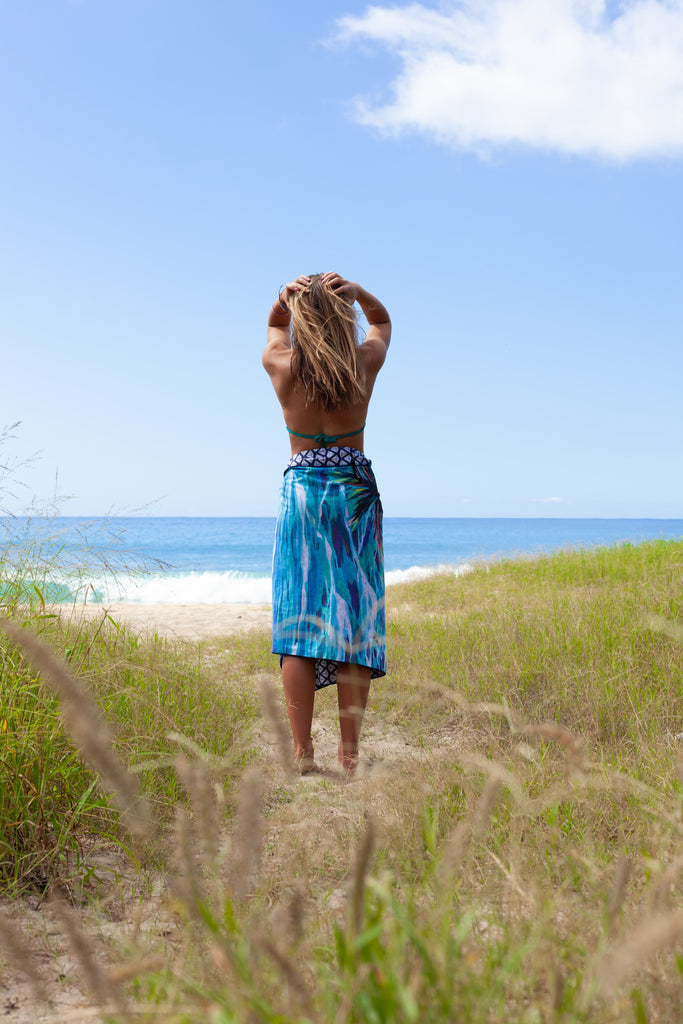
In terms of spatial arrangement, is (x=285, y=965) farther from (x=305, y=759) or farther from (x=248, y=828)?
(x=305, y=759)

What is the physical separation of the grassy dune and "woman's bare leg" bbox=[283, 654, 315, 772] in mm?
205

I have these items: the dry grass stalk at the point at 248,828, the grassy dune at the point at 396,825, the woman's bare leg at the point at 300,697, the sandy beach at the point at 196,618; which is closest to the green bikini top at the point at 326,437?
the woman's bare leg at the point at 300,697

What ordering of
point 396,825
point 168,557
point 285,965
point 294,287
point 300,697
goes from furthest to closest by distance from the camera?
1. point 168,557
2. point 294,287
3. point 300,697
4. point 396,825
5. point 285,965

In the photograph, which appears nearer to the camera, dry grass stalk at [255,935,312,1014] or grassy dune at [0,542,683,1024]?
dry grass stalk at [255,935,312,1014]

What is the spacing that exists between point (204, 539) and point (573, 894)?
57.7 m

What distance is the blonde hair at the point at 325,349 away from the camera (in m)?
3.62

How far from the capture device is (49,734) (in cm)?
255

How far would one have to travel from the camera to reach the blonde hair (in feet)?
11.9

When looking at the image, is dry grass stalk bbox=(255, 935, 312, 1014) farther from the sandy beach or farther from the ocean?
the sandy beach

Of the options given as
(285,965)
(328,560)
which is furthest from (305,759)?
(285,965)

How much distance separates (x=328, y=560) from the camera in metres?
3.73

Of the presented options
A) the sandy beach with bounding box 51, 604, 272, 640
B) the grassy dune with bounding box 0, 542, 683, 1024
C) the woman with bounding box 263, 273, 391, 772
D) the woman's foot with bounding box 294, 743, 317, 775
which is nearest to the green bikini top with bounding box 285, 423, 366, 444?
the woman with bounding box 263, 273, 391, 772

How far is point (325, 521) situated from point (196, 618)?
711 centimetres

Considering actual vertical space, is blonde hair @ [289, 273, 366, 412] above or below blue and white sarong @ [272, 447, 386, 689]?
above
